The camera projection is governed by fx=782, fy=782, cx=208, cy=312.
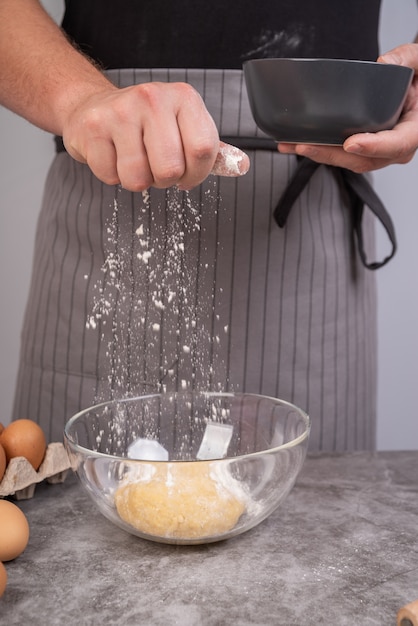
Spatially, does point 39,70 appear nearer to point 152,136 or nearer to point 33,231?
point 152,136

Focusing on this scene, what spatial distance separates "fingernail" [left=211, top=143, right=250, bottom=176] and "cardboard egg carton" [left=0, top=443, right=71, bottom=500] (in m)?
0.40

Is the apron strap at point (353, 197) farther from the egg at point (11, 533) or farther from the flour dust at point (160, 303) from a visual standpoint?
the egg at point (11, 533)

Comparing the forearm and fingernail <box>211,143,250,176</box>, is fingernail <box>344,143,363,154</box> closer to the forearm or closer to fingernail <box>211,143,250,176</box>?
fingernail <box>211,143,250,176</box>

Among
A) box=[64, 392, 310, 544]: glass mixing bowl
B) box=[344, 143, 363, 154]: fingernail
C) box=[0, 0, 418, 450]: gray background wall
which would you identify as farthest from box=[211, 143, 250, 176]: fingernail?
box=[0, 0, 418, 450]: gray background wall

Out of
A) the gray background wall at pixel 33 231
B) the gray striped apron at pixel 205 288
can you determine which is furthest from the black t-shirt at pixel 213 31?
the gray background wall at pixel 33 231

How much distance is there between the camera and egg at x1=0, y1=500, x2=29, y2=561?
0.73 m

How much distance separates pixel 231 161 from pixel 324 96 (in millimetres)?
131

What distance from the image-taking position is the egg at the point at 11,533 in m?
0.73

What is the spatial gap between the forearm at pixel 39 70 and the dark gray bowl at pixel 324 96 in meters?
0.19

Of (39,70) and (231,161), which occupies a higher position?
(39,70)

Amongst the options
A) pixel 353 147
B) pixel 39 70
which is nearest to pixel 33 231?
pixel 39 70

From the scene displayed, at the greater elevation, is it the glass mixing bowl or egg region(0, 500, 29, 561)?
the glass mixing bowl

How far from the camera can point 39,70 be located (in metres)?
0.99

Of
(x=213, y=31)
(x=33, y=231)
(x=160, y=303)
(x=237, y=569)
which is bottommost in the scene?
(x=237, y=569)
